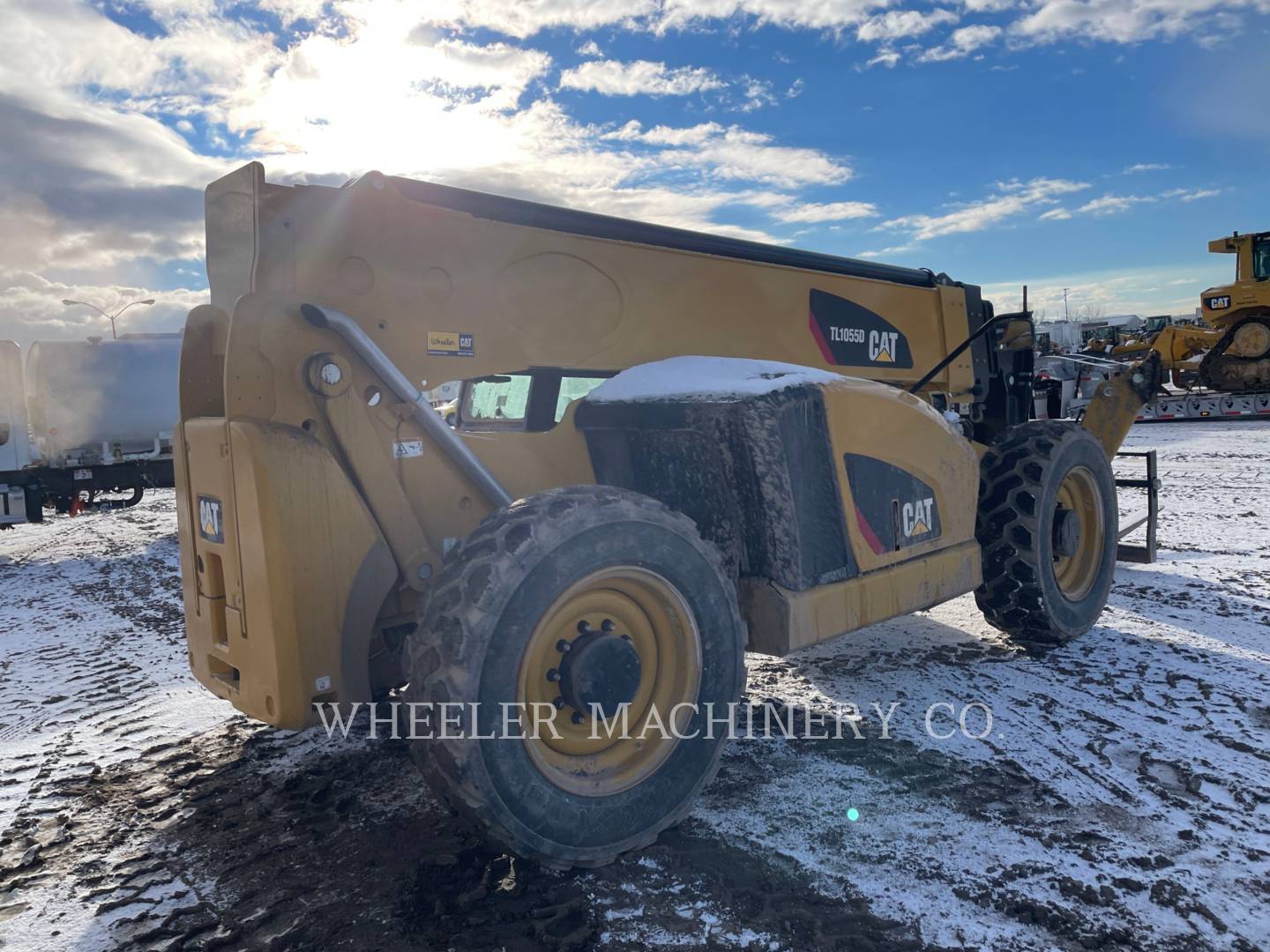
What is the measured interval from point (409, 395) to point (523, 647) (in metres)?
1.03

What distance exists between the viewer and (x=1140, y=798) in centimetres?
350

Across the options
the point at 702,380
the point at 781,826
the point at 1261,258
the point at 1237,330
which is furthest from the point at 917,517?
the point at 1261,258

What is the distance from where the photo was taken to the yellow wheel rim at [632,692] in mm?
2973

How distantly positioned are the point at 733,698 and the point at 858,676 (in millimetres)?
2007

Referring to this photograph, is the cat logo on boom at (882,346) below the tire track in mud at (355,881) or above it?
above

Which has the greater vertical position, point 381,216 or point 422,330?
point 381,216

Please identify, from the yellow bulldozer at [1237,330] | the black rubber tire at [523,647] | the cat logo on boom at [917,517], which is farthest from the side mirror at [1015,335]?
the yellow bulldozer at [1237,330]

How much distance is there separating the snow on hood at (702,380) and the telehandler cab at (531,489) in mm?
19

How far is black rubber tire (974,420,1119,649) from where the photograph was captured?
5246mm

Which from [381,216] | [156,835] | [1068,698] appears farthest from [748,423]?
[156,835]

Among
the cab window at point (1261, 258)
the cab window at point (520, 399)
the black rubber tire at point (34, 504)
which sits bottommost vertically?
the black rubber tire at point (34, 504)

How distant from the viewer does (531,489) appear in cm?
390

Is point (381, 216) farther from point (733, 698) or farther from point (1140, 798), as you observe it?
point (1140, 798)

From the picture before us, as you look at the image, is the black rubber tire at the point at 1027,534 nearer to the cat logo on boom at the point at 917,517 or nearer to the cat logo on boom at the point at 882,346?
the cat logo on boom at the point at 882,346
